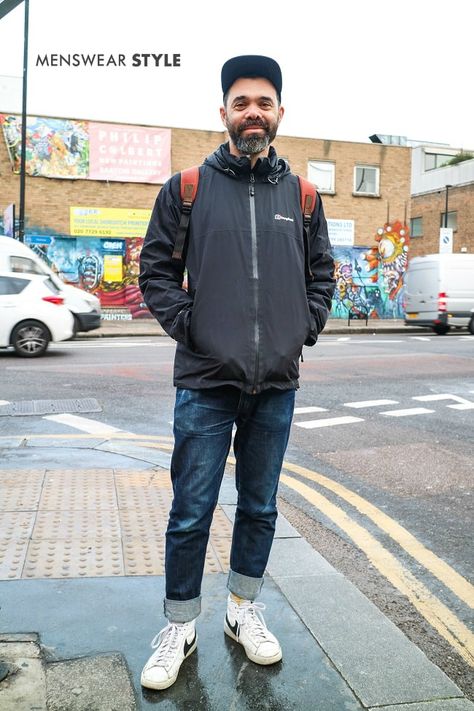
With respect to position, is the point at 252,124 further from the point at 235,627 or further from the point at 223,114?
the point at 235,627

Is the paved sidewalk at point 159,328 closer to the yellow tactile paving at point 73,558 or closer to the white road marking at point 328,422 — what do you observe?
the white road marking at point 328,422

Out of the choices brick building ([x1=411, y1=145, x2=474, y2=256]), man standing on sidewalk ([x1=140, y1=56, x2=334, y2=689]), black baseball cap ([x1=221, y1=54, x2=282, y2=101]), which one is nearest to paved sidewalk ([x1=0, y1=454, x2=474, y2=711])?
man standing on sidewalk ([x1=140, y1=56, x2=334, y2=689])

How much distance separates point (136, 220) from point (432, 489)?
2282cm

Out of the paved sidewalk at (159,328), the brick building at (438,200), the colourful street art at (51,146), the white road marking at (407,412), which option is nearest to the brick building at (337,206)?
the colourful street art at (51,146)

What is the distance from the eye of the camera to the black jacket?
8.05ft

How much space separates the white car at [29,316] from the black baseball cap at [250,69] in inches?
450

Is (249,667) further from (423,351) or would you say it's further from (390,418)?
(423,351)

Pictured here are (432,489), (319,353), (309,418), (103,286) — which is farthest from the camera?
(103,286)

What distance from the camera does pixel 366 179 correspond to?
1186 inches

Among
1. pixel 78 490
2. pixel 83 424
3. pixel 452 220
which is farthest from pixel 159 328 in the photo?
pixel 452 220

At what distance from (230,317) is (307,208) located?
522 mm

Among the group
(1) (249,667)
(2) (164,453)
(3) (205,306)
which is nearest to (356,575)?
(1) (249,667)

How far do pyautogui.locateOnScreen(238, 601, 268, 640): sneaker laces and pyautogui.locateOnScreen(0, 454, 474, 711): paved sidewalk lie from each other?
3.7 inches

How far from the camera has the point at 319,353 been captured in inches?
571
